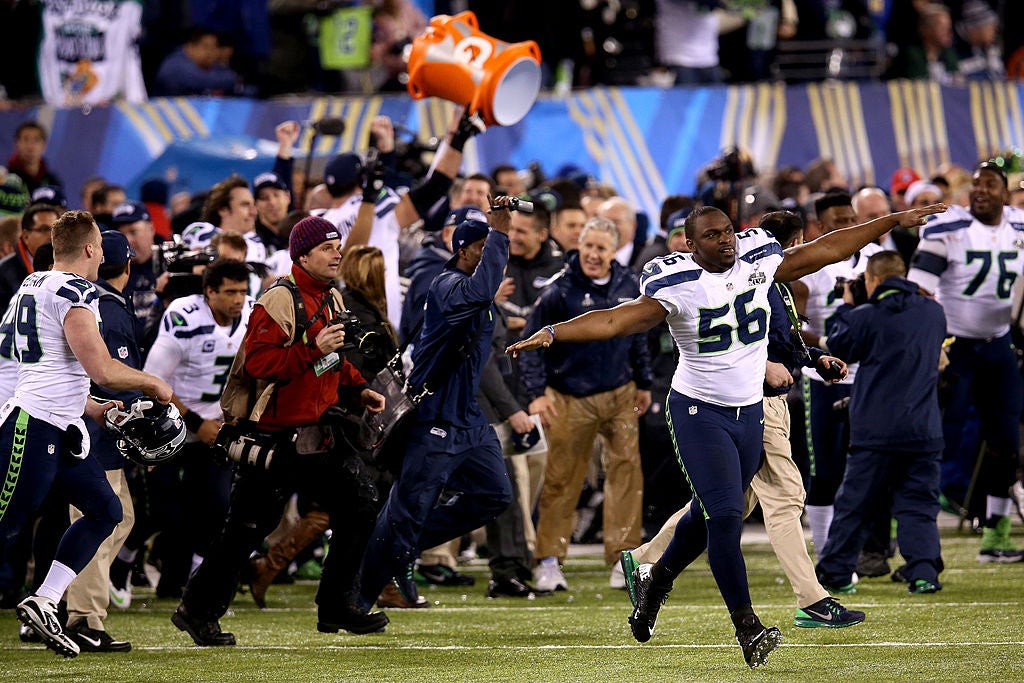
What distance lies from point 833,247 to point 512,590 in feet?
11.3

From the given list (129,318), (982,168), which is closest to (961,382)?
(982,168)

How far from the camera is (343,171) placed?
11266mm

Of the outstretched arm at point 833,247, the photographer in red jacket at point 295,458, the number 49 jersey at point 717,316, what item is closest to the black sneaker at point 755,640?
the number 49 jersey at point 717,316

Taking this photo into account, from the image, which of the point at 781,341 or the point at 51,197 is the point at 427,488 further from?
the point at 51,197

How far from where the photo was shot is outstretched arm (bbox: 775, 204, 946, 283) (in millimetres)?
7648

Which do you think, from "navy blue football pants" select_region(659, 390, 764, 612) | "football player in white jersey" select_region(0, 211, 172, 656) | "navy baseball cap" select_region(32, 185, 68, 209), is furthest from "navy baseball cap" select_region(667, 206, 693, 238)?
"football player in white jersey" select_region(0, 211, 172, 656)

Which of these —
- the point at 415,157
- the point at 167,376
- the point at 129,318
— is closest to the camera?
the point at 129,318

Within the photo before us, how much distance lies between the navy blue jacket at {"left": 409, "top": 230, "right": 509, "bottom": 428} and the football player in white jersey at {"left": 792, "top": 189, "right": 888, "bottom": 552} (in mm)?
2544

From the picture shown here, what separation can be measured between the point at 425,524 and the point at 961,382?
4074mm

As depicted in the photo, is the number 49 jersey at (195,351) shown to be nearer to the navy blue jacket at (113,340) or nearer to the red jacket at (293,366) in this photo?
the navy blue jacket at (113,340)

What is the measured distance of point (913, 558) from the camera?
9.56 metres

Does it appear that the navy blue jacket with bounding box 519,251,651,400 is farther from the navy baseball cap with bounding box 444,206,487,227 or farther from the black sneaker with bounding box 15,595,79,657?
the black sneaker with bounding box 15,595,79,657

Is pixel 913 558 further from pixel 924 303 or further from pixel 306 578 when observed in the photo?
pixel 306 578

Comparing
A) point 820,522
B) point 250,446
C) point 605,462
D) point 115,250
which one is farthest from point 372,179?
point 820,522
